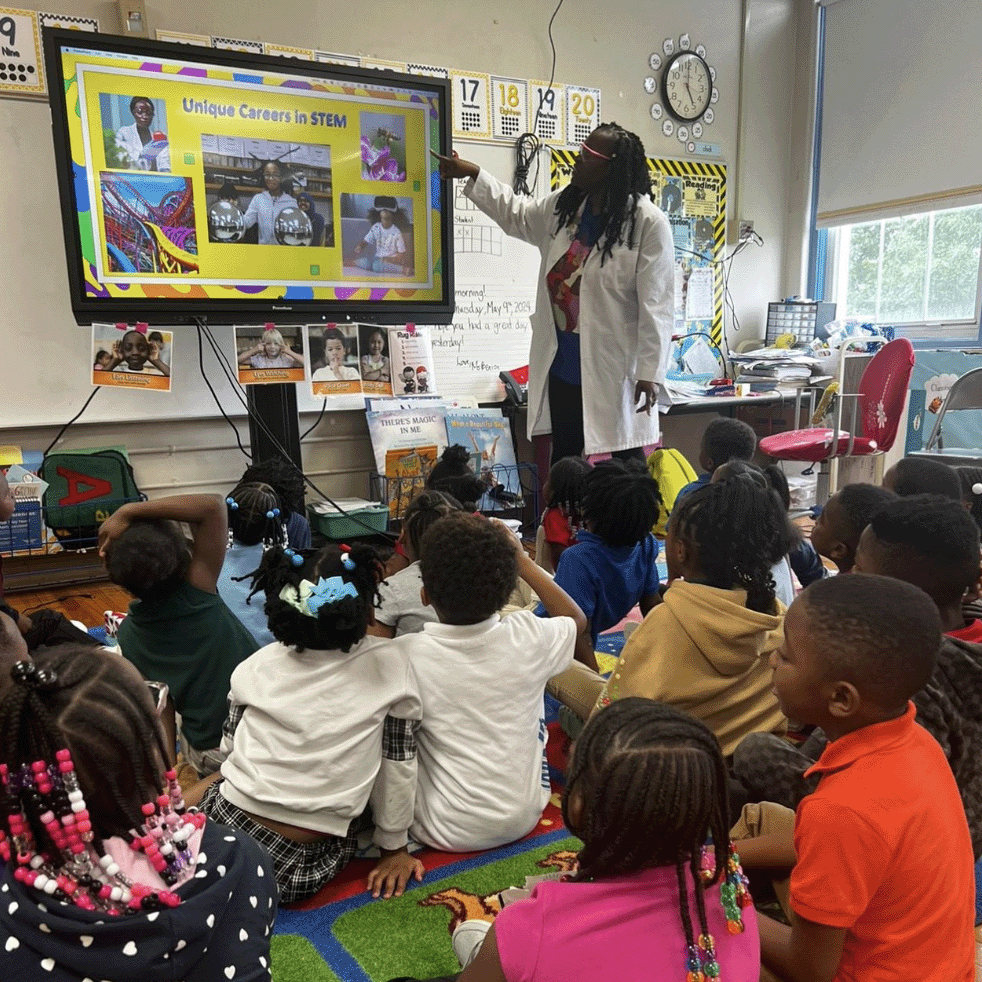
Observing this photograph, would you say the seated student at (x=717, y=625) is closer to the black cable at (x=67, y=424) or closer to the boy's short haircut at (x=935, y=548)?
the boy's short haircut at (x=935, y=548)

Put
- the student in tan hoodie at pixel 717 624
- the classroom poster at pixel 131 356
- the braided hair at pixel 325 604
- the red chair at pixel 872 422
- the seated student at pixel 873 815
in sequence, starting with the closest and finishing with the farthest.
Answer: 1. the seated student at pixel 873 815
2. the braided hair at pixel 325 604
3. the student in tan hoodie at pixel 717 624
4. the classroom poster at pixel 131 356
5. the red chair at pixel 872 422

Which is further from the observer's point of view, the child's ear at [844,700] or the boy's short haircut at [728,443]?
the boy's short haircut at [728,443]

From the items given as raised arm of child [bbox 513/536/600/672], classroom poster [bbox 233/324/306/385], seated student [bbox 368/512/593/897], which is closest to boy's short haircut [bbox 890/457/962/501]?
raised arm of child [bbox 513/536/600/672]

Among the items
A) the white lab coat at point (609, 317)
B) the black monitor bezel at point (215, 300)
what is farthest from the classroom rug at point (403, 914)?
the black monitor bezel at point (215, 300)

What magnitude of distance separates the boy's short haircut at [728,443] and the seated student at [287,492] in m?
1.39

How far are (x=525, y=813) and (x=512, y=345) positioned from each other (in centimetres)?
301

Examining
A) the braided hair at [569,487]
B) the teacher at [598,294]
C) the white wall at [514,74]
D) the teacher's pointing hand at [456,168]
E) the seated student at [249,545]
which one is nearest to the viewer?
the seated student at [249,545]

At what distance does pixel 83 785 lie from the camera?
0.71 meters

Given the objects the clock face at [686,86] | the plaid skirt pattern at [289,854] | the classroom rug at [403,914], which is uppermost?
the clock face at [686,86]

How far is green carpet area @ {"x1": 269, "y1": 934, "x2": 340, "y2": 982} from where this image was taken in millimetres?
1197

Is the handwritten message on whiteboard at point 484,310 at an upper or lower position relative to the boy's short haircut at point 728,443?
upper

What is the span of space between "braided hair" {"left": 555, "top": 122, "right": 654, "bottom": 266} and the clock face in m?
2.18

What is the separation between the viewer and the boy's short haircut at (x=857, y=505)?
1.78 metres

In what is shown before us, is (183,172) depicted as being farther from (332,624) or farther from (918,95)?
(918,95)
